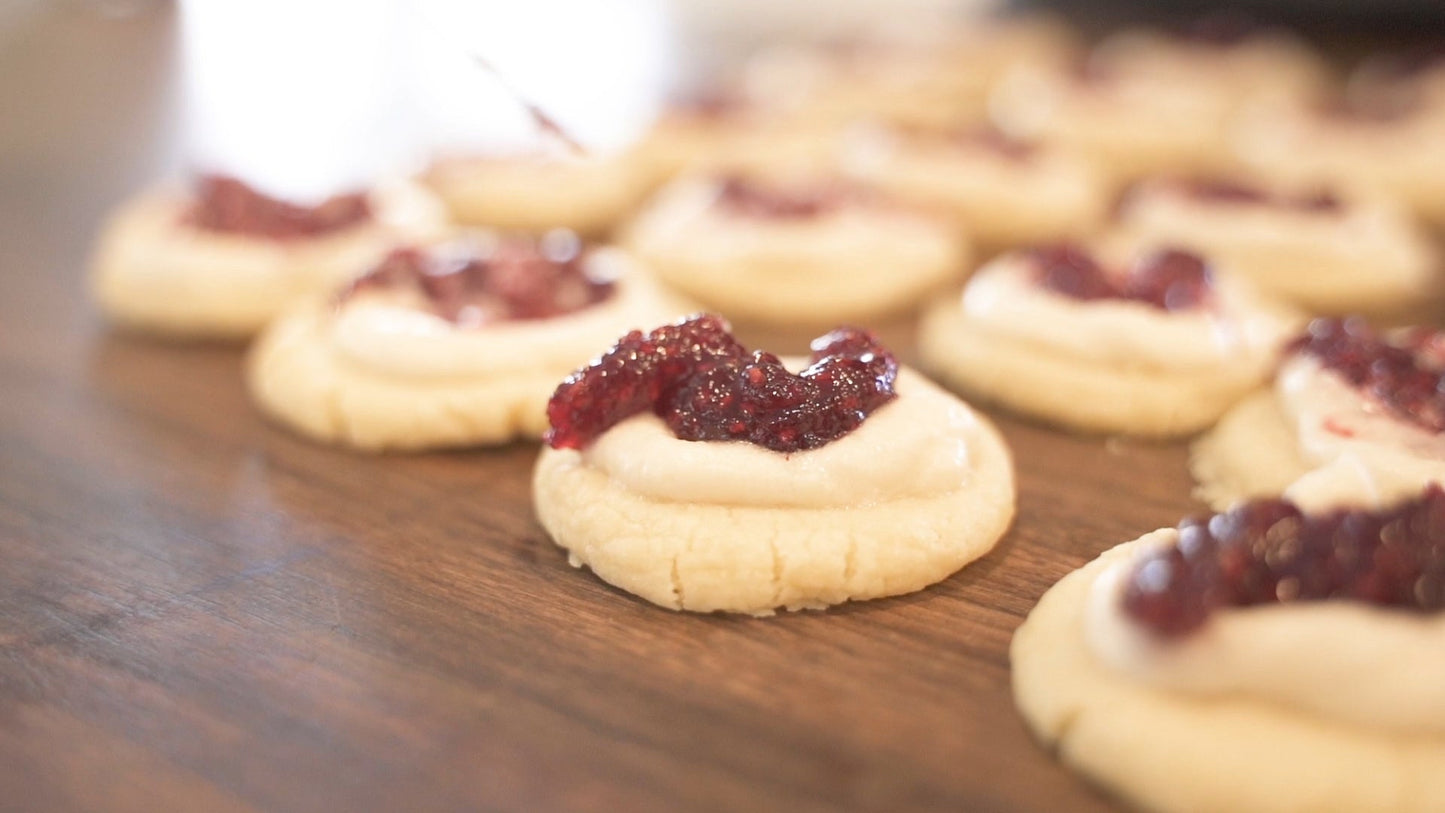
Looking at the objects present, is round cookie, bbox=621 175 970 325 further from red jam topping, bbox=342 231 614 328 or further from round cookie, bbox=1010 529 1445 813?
round cookie, bbox=1010 529 1445 813

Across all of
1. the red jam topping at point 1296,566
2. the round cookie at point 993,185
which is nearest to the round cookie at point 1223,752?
the red jam topping at point 1296,566

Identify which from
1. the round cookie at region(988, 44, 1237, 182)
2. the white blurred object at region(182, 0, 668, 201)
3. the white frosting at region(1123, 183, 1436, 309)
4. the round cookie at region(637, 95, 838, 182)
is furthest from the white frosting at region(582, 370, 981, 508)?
the round cookie at region(988, 44, 1237, 182)

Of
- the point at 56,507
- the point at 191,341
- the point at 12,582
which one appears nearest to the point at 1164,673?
the point at 12,582

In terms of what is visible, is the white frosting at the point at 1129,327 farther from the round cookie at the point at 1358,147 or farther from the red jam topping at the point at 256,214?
the red jam topping at the point at 256,214

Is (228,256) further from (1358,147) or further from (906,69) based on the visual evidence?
(1358,147)

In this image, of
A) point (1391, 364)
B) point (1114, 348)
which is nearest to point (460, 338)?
point (1114, 348)
